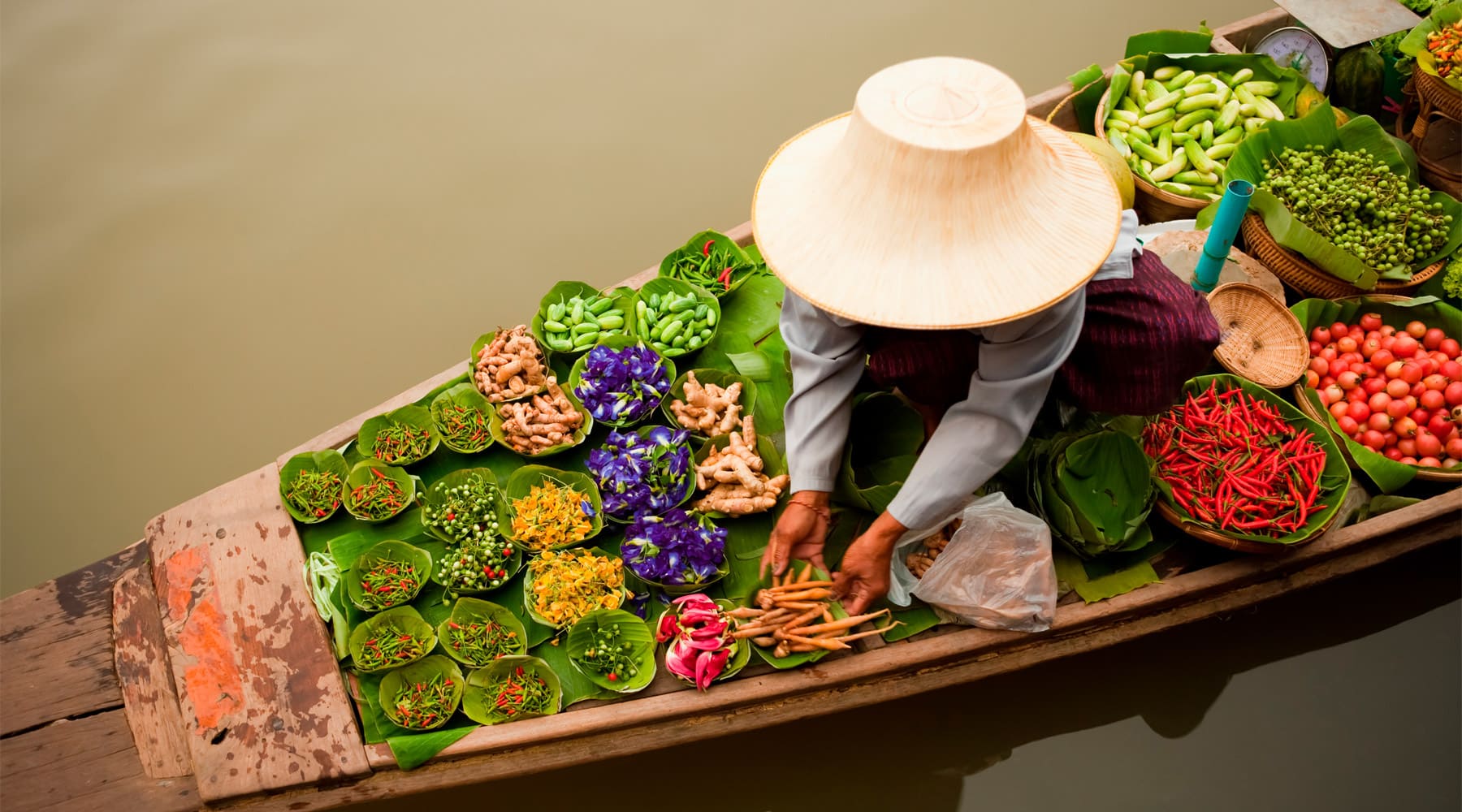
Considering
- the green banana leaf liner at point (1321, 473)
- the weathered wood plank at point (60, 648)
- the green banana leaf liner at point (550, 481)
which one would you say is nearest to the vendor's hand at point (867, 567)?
the green banana leaf liner at point (550, 481)

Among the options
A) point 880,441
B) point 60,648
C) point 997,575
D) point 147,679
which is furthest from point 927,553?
point 60,648

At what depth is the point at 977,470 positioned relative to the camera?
213cm

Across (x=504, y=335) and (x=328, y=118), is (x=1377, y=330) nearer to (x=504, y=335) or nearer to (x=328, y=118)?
(x=504, y=335)

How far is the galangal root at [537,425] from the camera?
105 inches

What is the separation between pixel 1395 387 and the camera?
8.75ft

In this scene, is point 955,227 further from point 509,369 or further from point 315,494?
point 315,494

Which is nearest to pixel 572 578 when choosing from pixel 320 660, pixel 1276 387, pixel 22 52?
pixel 320 660

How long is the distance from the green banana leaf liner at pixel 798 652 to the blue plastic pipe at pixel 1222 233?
51.7 inches

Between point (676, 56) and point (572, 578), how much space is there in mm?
2809

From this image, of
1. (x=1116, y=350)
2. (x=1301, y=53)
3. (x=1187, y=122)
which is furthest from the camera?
(x=1301, y=53)

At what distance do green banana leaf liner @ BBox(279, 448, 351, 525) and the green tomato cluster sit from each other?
2.97 m

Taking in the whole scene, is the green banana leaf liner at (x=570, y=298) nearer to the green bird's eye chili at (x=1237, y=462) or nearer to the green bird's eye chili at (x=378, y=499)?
the green bird's eye chili at (x=378, y=499)

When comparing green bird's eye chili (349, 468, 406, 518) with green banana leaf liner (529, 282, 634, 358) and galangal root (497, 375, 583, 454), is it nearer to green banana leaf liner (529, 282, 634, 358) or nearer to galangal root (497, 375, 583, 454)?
galangal root (497, 375, 583, 454)

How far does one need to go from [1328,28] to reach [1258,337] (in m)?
1.22
